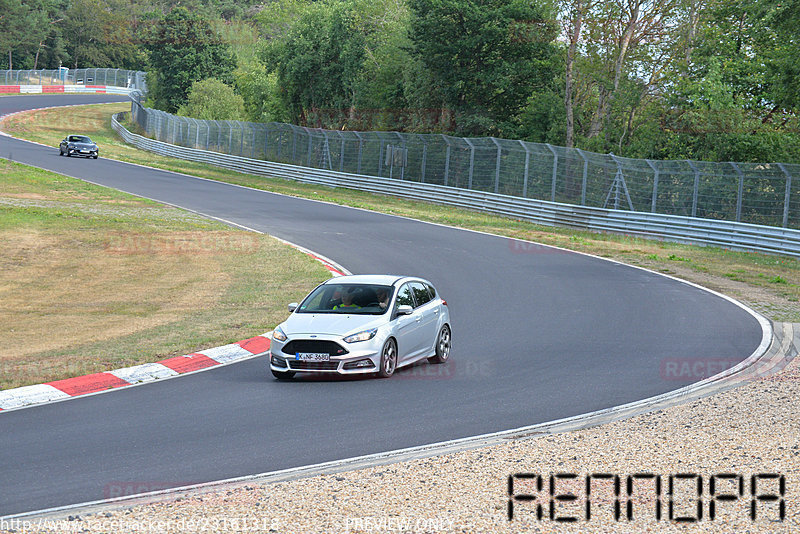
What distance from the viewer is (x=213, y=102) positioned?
8281cm

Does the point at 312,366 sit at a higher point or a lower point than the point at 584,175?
lower

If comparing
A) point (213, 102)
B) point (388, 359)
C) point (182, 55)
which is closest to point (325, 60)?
point (213, 102)

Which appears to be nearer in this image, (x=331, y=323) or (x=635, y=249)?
(x=331, y=323)

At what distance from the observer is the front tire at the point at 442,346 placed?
47.5 feet

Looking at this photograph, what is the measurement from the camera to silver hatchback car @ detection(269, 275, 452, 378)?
13.0 metres

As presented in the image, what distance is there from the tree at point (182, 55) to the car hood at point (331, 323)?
7729 cm

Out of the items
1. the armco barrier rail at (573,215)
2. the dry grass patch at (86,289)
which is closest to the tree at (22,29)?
the armco barrier rail at (573,215)

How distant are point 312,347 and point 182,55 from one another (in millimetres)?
80533

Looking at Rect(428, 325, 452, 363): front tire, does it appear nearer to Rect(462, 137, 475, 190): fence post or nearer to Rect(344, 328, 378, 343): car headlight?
Rect(344, 328, 378, 343): car headlight

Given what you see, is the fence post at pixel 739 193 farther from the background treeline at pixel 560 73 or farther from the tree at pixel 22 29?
the tree at pixel 22 29

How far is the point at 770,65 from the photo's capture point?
118 feet

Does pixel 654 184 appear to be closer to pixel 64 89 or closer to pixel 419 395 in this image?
pixel 419 395

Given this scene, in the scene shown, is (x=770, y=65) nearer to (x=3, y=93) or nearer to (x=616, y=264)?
(x=616, y=264)

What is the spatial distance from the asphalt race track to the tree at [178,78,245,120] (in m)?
61.9
